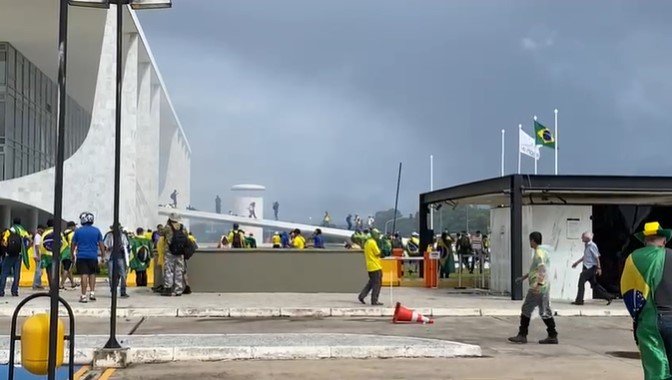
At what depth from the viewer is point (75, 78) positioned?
50781mm

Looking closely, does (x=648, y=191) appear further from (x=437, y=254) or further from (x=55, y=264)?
(x=55, y=264)

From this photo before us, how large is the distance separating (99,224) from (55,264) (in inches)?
1193

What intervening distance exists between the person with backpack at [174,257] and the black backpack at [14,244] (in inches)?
124

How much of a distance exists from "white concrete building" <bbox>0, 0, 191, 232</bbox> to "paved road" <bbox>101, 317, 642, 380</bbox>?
23.8m

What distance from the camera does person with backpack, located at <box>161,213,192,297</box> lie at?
57.6ft

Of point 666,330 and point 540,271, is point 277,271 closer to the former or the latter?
point 540,271

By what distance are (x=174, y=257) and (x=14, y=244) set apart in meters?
3.41

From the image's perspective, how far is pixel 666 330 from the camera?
6.06 meters

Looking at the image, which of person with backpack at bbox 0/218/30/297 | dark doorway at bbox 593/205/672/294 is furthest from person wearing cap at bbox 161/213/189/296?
dark doorway at bbox 593/205/672/294

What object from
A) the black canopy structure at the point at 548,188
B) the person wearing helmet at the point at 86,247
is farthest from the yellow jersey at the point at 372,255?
the person wearing helmet at the point at 86,247

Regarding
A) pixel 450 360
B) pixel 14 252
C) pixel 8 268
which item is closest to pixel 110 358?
pixel 450 360

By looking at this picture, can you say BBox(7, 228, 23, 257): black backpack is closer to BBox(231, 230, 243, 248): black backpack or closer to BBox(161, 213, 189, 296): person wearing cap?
BBox(161, 213, 189, 296): person wearing cap

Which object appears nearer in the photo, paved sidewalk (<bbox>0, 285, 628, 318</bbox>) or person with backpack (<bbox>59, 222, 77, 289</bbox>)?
paved sidewalk (<bbox>0, 285, 628, 318</bbox>)

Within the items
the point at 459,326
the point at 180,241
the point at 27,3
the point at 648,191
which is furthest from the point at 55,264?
the point at 27,3
